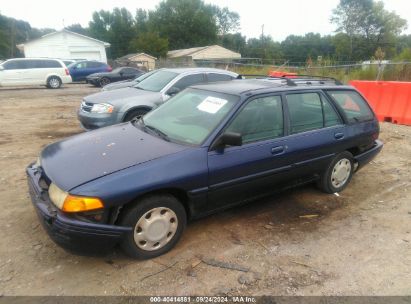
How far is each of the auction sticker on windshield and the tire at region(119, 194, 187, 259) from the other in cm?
111

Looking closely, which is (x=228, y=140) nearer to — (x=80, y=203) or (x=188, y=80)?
(x=80, y=203)

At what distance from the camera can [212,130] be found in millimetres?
3559

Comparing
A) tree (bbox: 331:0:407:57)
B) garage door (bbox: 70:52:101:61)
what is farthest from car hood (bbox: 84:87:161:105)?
tree (bbox: 331:0:407:57)

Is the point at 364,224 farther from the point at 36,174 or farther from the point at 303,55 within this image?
the point at 303,55

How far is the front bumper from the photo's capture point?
2.83 metres

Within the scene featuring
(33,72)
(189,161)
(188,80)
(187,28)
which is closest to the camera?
(189,161)

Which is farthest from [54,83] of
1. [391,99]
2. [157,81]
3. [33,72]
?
[391,99]

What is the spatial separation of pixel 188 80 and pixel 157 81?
28.5 inches

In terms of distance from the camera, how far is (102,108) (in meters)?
6.84

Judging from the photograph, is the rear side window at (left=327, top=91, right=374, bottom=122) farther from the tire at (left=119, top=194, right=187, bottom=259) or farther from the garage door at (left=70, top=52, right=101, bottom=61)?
the garage door at (left=70, top=52, right=101, bottom=61)

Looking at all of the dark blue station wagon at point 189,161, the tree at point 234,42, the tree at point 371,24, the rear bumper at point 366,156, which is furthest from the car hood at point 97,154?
the tree at point 234,42

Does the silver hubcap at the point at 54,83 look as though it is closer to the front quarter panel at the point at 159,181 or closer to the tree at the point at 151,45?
the front quarter panel at the point at 159,181

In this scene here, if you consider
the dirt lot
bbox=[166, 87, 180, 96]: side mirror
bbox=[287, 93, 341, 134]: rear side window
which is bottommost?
the dirt lot

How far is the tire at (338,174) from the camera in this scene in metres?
4.70
